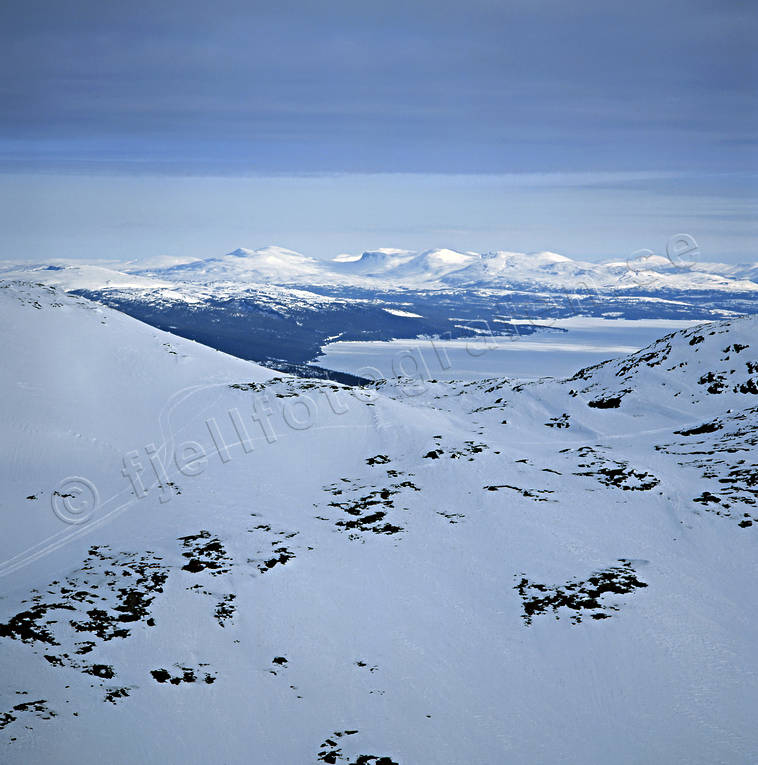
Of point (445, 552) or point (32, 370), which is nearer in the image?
point (445, 552)

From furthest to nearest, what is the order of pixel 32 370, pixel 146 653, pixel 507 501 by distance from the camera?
pixel 32 370, pixel 507 501, pixel 146 653

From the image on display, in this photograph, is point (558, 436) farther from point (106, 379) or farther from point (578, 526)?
point (106, 379)

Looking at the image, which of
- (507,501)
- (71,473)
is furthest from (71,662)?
(507,501)

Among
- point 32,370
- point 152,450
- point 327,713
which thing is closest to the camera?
point 327,713

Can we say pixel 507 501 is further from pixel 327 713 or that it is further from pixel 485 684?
pixel 327 713

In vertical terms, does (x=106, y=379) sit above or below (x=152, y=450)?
above

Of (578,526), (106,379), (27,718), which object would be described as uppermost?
(106,379)
